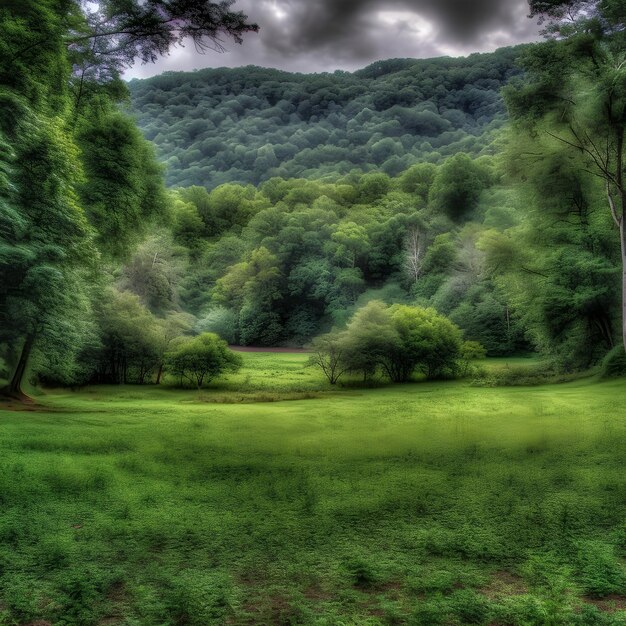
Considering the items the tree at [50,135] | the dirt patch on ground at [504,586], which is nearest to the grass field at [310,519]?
the dirt patch on ground at [504,586]

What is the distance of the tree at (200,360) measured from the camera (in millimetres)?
12266

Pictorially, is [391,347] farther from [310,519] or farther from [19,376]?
[19,376]

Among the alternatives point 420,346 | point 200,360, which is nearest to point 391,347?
point 420,346

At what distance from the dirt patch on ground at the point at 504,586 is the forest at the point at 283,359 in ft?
0.11

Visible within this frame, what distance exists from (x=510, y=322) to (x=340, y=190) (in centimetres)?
1373

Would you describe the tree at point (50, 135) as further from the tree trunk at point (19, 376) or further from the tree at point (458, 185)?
the tree at point (458, 185)

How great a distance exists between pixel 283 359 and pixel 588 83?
10.9m

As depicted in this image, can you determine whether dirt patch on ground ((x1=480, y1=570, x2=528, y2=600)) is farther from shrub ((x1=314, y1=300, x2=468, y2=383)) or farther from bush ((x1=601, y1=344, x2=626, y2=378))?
bush ((x1=601, y1=344, x2=626, y2=378))

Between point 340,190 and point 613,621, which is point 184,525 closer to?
point 613,621

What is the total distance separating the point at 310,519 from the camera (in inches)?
189

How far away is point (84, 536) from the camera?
430 cm

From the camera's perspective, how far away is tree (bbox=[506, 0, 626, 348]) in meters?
9.29

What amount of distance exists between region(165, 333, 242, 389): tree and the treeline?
9.46 meters

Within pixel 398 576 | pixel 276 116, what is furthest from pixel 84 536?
pixel 276 116
